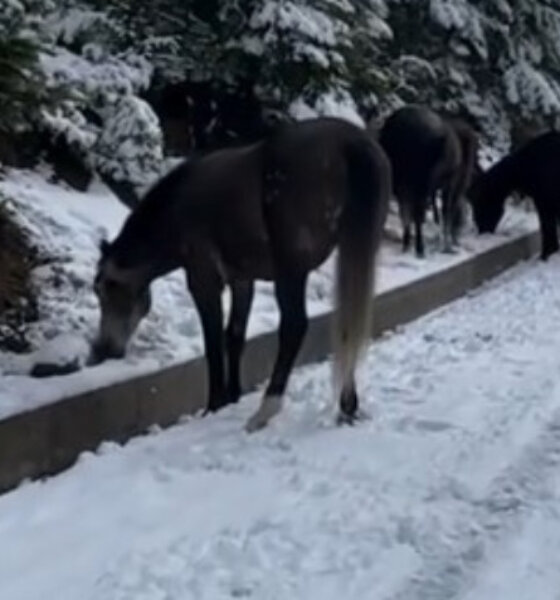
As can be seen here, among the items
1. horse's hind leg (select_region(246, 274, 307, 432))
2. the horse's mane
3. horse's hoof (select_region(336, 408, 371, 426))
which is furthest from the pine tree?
horse's hoof (select_region(336, 408, 371, 426))

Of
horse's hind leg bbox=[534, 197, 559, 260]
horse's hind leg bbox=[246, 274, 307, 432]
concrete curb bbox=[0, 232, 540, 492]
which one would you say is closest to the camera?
concrete curb bbox=[0, 232, 540, 492]

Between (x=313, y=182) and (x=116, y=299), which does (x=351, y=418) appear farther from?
(x=116, y=299)

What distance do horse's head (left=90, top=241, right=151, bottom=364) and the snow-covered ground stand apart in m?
0.72

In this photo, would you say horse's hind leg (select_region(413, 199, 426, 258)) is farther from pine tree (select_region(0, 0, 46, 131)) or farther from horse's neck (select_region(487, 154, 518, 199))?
pine tree (select_region(0, 0, 46, 131))

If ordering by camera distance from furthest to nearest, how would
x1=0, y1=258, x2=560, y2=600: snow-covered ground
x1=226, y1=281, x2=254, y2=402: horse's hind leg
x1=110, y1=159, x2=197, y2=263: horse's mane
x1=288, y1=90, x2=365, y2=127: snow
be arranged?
x1=288, y1=90, x2=365, y2=127: snow < x1=226, y1=281, x2=254, y2=402: horse's hind leg < x1=110, y1=159, x2=197, y2=263: horse's mane < x1=0, y1=258, x2=560, y2=600: snow-covered ground

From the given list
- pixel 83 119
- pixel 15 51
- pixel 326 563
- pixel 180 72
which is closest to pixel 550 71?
pixel 180 72

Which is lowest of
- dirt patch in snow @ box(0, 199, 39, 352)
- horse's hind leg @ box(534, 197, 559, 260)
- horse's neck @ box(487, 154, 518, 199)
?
horse's hind leg @ box(534, 197, 559, 260)

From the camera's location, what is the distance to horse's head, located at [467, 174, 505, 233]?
17547 mm

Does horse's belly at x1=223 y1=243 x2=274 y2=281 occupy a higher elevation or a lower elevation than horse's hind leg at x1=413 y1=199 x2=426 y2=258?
higher

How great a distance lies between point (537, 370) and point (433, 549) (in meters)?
4.15

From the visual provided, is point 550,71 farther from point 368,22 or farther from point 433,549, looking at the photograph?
point 433,549

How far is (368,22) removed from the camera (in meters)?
14.6

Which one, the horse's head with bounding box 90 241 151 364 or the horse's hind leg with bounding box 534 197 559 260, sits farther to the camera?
the horse's hind leg with bounding box 534 197 559 260

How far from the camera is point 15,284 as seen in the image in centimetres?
784
